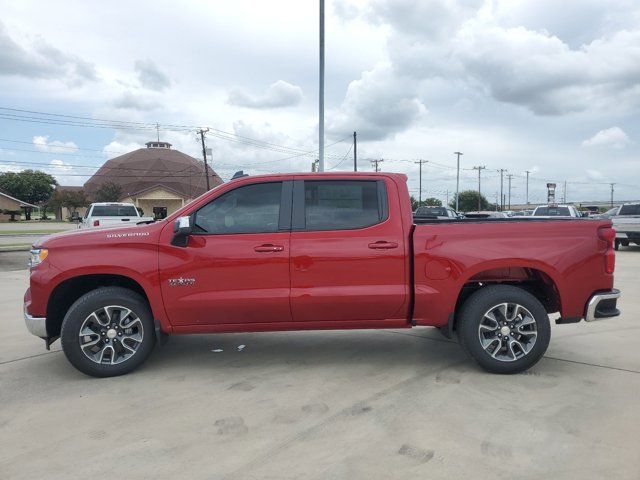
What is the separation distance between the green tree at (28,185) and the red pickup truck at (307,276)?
11924 cm

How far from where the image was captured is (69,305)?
4965 mm

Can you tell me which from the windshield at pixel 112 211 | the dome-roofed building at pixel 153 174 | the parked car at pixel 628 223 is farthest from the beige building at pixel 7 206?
the parked car at pixel 628 223

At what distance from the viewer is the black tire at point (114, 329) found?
4508 millimetres

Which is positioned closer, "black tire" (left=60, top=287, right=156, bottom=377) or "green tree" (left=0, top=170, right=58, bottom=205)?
"black tire" (left=60, top=287, right=156, bottom=377)

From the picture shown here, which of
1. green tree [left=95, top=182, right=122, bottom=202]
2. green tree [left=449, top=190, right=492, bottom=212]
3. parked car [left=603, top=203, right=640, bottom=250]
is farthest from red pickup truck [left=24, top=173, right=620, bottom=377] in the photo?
green tree [left=449, top=190, right=492, bottom=212]

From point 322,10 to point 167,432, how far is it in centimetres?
1435

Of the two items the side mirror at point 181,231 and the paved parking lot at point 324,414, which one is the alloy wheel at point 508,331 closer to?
the paved parking lot at point 324,414

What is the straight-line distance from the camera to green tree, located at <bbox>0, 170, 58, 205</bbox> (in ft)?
350

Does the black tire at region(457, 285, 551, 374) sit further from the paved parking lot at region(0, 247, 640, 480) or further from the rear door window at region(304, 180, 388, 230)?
the rear door window at region(304, 180, 388, 230)

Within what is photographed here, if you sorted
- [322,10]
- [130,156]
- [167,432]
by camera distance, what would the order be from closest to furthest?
[167,432]
[322,10]
[130,156]

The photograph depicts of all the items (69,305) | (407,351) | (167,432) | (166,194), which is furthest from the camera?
(166,194)

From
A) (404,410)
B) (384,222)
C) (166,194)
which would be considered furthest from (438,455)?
(166,194)

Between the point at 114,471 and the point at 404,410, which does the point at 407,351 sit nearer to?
the point at 404,410

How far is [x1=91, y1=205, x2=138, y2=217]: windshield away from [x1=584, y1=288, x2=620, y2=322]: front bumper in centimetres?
1554
